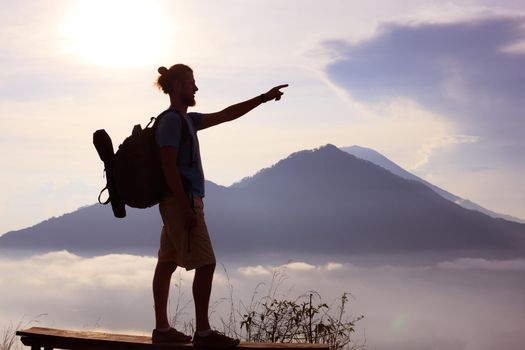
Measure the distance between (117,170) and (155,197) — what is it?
0.38 m

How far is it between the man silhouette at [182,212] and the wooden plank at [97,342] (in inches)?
5.7

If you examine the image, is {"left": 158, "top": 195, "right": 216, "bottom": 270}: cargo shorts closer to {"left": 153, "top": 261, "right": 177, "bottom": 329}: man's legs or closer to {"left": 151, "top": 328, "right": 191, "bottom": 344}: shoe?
{"left": 153, "top": 261, "right": 177, "bottom": 329}: man's legs

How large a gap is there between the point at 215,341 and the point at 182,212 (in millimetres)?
1049

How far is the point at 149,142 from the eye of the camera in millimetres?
5664

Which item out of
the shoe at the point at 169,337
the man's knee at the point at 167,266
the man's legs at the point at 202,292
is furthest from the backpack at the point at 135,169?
the shoe at the point at 169,337

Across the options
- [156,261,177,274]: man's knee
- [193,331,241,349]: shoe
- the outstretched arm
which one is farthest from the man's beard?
[193,331,241,349]: shoe

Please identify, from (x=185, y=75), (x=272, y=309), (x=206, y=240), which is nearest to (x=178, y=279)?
(x=272, y=309)

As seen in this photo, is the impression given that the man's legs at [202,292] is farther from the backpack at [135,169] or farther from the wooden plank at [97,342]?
the backpack at [135,169]

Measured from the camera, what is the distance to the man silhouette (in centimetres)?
548

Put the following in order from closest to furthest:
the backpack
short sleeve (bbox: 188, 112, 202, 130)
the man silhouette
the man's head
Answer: the man silhouette → the backpack → the man's head → short sleeve (bbox: 188, 112, 202, 130)

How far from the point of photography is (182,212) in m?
5.55

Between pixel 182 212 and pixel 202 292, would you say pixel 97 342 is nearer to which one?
pixel 202 292

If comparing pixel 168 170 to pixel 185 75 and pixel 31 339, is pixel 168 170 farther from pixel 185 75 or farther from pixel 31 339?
pixel 31 339

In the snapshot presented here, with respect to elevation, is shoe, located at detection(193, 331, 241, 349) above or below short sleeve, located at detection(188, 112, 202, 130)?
below
